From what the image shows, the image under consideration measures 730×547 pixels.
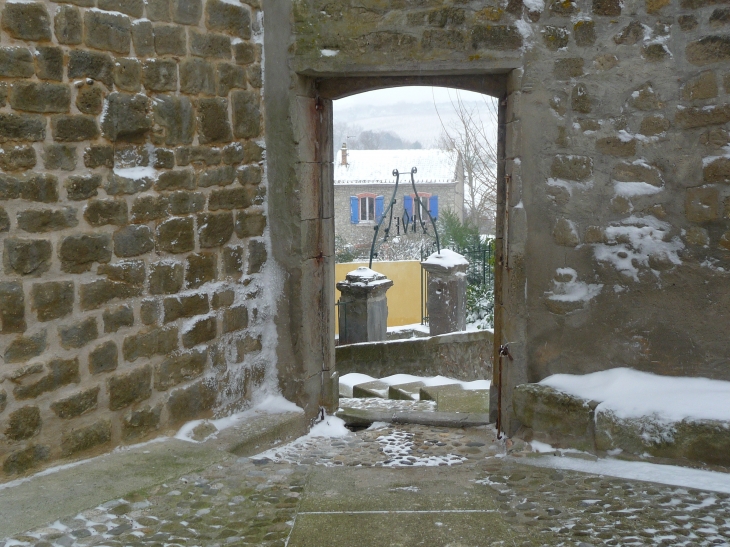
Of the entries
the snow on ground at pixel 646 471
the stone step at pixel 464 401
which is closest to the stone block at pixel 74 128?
the snow on ground at pixel 646 471

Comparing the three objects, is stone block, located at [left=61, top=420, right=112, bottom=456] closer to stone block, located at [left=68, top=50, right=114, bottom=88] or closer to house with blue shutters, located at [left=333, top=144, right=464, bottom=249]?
stone block, located at [left=68, top=50, right=114, bottom=88]

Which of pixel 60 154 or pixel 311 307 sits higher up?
pixel 60 154

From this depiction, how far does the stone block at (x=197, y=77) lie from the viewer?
13.7ft

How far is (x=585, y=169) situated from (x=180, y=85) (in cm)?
222

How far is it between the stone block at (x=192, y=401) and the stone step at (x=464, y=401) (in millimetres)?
2080

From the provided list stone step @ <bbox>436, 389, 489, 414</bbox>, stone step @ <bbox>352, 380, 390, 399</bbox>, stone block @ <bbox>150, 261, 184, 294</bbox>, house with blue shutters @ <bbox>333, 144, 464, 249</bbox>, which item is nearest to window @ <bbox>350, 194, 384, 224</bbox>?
house with blue shutters @ <bbox>333, 144, 464, 249</bbox>

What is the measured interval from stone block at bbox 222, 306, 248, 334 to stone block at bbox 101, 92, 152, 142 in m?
1.16

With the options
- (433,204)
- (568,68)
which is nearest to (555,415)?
(568,68)

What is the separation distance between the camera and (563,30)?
14.1 feet

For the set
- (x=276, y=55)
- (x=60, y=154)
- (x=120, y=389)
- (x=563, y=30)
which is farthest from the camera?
(x=276, y=55)

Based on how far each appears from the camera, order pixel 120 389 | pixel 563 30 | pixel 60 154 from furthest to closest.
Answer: pixel 563 30
pixel 120 389
pixel 60 154

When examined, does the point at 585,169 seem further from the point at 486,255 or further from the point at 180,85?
the point at 486,255

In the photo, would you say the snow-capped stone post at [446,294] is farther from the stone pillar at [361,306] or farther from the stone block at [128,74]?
the stone block at [128,74]

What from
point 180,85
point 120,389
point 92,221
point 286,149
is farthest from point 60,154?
point 286,149
